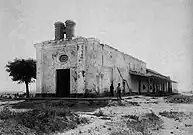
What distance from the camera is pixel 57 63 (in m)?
19.3

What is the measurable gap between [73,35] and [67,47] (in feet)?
4.62

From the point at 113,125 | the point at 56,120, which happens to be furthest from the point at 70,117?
the point at 113,125

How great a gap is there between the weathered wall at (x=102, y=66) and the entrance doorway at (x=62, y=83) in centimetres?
218

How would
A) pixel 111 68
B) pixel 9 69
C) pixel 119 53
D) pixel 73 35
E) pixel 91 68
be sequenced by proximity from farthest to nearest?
pixel 9 69
pixel 119 53
pixel 111 68
pixel 73 35
pixel 91 68

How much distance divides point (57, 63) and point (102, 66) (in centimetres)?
385

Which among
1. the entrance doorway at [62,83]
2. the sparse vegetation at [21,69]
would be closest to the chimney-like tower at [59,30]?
the entrance doorway at [62,83]

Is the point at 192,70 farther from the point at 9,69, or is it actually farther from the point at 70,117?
the point at 9,69

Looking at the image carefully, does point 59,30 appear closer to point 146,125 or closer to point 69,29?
point 69,29

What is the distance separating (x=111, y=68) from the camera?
21.1 m

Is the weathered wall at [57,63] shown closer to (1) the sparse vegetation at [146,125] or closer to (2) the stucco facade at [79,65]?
(2) the stucco facade at [79,65]

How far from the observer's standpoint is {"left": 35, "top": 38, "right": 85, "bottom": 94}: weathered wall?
18.3m

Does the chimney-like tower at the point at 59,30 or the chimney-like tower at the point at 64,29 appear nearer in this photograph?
the chimney-like tower at the point at 64,29

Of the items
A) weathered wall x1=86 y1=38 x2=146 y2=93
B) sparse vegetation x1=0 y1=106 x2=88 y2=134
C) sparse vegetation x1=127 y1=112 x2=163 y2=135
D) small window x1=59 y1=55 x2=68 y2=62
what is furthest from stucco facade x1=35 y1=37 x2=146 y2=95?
sparse vegetation x1=0 y1=106 x2=88 y2=134

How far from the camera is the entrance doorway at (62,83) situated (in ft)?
63.5
